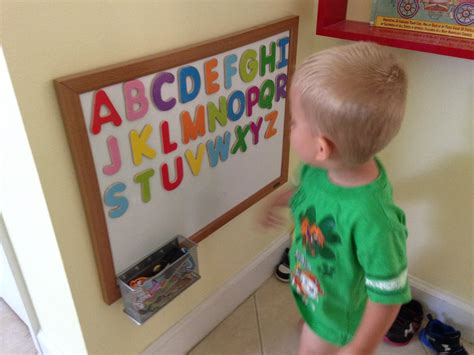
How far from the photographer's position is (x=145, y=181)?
35.5 inches

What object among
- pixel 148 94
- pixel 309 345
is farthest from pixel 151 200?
pixel 309 345

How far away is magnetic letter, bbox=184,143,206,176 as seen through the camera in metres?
0.99

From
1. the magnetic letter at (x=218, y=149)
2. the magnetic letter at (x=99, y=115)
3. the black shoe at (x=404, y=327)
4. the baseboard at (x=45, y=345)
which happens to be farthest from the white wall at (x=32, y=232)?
the black shoe at (x=404, y=327)

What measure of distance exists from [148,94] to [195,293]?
0.63 m

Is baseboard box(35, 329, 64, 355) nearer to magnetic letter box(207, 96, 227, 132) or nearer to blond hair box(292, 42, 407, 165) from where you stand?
magnetic letter box(207, 96, 227, 132)

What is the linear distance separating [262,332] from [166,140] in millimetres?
750

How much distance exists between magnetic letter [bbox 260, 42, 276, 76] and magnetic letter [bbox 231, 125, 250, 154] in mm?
148

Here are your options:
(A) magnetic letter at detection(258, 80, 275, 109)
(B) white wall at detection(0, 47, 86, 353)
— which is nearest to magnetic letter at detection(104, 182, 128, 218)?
(B) white wall at detection(0, 47, 86, 353)

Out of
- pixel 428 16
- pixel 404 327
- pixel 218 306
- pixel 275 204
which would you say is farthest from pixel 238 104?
pixel 404 327

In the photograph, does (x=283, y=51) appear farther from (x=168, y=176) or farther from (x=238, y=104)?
(x=168, y=176)

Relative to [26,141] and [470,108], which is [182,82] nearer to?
[26,141]

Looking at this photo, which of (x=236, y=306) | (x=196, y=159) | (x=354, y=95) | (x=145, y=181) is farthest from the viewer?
(x=236, y=306)

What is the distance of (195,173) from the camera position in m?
1.02

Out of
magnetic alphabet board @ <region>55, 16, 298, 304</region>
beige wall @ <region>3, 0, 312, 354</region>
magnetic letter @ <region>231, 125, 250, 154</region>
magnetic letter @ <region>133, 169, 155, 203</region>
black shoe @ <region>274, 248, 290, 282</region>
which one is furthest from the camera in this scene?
black shoe @ <region>274, 248, 290, 282</region>
